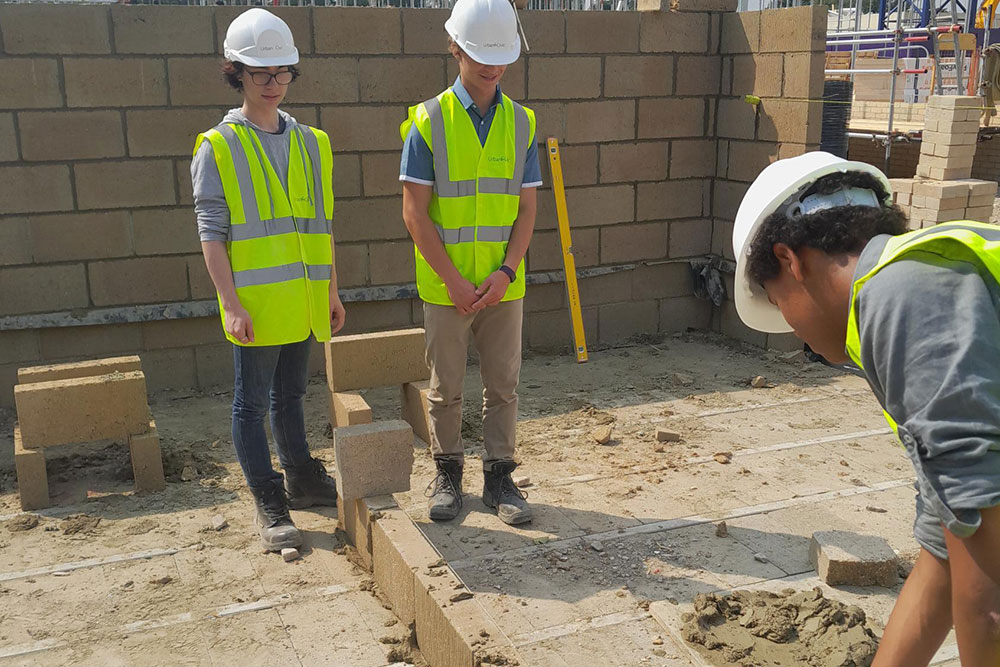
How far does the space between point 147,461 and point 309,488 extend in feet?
2.64

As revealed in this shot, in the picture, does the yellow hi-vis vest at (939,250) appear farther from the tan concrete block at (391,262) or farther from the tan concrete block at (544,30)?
the tan concrete block at (544,30)

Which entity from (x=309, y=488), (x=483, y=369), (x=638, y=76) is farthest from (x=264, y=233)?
(x=638, y=76)

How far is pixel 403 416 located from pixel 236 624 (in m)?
1.93

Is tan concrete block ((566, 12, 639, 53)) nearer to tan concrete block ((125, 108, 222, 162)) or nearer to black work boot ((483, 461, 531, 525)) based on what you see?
tan concrete block ((125, 108, 222, 162))

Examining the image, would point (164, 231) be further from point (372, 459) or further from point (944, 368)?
point (944, 368)

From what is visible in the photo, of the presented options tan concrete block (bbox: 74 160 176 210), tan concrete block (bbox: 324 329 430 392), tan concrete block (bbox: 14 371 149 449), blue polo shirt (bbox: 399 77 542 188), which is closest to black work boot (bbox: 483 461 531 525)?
tan concrete block (bbox: 324 329 430 392)

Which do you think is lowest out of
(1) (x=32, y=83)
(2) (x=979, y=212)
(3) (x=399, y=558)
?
(3) (x=399, y=558)

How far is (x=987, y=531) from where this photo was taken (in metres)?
1.40

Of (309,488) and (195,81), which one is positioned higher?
(195,81)

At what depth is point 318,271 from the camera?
389cm

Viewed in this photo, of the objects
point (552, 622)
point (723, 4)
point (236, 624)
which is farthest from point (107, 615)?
point (723, 4)

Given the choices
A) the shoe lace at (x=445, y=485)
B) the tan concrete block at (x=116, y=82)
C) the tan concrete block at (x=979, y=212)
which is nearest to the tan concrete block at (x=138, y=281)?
the tan concrete block at (x=116, y=82)

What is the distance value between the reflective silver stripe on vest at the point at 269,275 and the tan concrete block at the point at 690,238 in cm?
382

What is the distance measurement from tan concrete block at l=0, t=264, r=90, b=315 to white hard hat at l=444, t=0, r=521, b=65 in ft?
9.94
